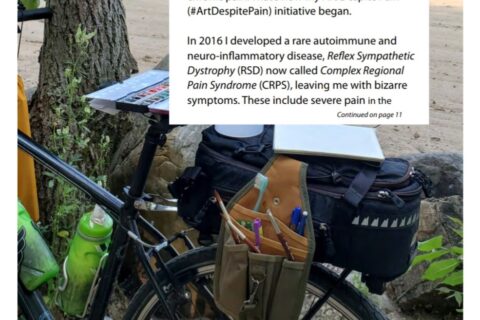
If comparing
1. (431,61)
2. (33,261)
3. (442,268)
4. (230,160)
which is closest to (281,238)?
(230,160)

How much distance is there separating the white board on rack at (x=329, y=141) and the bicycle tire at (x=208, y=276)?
0.37m

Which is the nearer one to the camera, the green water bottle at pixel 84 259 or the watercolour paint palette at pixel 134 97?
the watercolour paint palette at pixel 134 97

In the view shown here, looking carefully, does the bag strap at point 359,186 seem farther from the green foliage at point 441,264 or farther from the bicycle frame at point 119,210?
the green foliage at point 441,264

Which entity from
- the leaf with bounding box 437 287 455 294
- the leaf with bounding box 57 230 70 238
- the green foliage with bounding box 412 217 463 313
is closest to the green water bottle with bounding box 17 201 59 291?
the leaf with bounding box 57 230 70 238

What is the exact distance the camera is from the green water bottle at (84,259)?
220 cm

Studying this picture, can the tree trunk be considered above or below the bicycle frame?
above

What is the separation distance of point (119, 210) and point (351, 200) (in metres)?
0.78

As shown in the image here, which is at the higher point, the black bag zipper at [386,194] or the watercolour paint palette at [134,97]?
the watercolour paint palette at [134,97]

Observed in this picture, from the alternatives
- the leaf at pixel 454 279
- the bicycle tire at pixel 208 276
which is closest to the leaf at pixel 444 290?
the leaf at pixel 454 279

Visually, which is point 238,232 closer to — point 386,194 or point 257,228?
point 257,228

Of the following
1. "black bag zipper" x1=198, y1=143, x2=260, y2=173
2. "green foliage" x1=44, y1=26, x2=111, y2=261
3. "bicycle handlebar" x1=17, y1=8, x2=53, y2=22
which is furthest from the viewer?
"green foliage" x1=44, y1=26, x2=111, y2=261

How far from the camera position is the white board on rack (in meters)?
1.77

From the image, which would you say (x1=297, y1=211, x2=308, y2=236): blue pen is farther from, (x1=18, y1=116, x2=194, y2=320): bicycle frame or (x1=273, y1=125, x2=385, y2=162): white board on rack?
(x1=18, y1=116, x2=194, y2=320): bicycle frame
